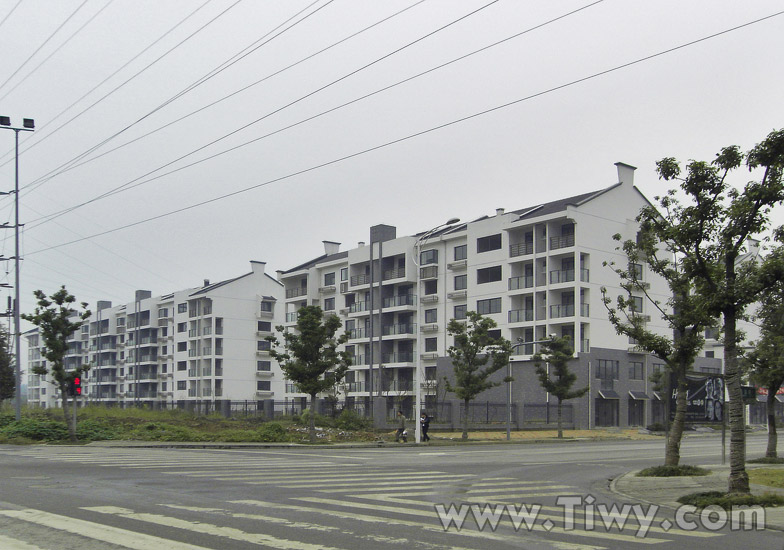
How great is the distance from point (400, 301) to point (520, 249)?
533 inches

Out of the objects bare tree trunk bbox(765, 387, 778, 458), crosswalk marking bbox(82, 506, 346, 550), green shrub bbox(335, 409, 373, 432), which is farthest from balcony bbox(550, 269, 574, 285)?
crosswalk marking bbox(82, 506, 346, 550)

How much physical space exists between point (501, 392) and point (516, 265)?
10.2 meters

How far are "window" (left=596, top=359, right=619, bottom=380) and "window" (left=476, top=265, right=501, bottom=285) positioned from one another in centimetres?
1036

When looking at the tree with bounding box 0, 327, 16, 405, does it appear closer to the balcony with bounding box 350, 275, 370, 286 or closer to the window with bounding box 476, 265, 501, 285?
the balcony with bounding box 350, 275, 370, 286

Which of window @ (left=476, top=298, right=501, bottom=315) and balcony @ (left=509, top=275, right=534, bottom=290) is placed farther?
window @ (left=476, top=298, right=501, bottom=315)

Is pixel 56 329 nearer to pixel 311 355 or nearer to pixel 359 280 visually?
pixel 311 355

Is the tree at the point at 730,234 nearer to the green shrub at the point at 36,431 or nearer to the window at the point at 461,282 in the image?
the green shrub at the point at 36,431

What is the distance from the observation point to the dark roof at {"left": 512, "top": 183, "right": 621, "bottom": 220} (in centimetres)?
5934

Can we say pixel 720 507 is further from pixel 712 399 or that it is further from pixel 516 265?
pixel 516 265

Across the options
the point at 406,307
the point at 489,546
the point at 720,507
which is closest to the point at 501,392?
the point at 406,307

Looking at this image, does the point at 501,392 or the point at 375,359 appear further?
the point at 375,359

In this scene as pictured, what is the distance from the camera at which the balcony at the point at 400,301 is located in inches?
2745

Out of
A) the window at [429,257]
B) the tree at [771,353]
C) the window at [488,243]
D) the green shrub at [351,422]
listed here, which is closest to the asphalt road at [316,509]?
the tree at [771,353]

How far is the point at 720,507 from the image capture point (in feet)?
40.2
